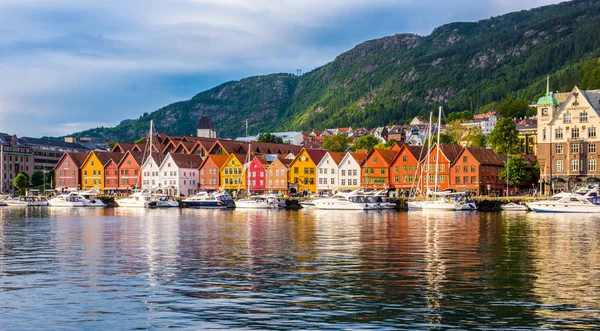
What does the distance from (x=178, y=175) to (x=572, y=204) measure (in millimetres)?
91269

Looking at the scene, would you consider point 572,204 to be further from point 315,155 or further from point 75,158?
point 75,158

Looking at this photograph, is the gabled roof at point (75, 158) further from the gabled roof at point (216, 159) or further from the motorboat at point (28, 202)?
the gabled roof at point (216, 159)

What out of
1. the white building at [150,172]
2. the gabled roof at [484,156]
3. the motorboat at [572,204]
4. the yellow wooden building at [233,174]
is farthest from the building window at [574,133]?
the white building at [150,172]

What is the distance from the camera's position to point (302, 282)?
31.1 metres

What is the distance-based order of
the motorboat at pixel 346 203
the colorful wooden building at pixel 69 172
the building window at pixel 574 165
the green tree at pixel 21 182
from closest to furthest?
the motorboat at pixel 346 203, the building window at pixel 574 165, the colorful wooden building at pixel 69 172, the green tree at pixel 21 182

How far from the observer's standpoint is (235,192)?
157750mm

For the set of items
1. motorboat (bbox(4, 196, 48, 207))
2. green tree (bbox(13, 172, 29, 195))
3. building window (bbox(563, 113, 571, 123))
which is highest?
building window (bbox(563, 113, 571, 123))

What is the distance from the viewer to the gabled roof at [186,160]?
16475 cm

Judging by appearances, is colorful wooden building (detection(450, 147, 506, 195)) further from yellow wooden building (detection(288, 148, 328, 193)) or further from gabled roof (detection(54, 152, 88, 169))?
gabled roof (detection(54, 152, 88, 169))

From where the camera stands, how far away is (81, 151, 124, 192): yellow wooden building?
178375 mm

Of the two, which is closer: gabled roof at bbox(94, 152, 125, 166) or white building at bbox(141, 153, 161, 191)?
white building at bbox(141, 153, 161, 191)

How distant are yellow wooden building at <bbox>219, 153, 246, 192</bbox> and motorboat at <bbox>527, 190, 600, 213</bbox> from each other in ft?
238

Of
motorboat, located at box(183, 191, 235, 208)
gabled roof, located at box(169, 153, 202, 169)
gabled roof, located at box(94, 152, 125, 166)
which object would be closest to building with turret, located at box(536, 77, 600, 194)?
motorboat, located at box(183, 191, 235, 208)

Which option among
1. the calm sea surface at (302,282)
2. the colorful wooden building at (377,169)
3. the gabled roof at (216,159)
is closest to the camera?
the calm sea surface at (302,282)
